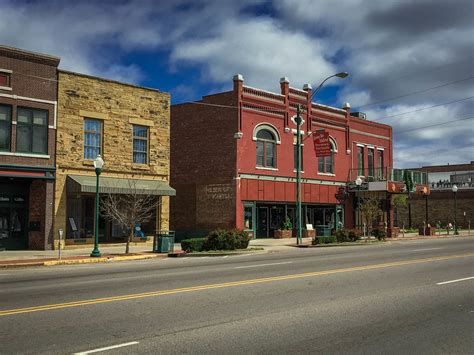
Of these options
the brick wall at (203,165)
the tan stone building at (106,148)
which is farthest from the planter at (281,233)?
the tan stone building at (106,148)

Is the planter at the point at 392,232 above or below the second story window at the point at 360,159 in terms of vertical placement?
below

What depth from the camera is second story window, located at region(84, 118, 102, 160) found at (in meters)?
25.8

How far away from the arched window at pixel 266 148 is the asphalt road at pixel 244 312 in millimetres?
20050

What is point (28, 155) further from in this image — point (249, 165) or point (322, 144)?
point (322, 144)

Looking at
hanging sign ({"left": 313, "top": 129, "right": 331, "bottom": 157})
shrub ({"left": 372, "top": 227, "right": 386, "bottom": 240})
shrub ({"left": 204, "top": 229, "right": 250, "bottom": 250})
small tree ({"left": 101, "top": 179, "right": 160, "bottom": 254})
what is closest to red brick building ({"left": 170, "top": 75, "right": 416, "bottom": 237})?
hanging sign ({"left": 313, "top": 129, "right": 331, "bottom": 157})

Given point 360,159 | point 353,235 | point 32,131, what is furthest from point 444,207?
point 32,131

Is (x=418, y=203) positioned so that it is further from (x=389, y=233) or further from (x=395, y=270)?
(x=395, y=270)

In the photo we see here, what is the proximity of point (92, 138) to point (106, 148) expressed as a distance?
84 cm

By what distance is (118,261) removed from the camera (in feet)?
66.8

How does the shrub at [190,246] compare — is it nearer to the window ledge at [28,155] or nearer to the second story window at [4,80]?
the window ledge at [28,155]

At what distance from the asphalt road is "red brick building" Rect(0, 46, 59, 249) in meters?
10.5

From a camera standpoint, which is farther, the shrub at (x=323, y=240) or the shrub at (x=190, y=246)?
the shrub at (x=323, y=240)

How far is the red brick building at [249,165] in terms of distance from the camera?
106ft

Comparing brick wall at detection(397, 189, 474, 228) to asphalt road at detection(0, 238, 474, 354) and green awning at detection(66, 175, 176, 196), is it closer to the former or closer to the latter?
green awning at detection(66, 175, 176, 196)
